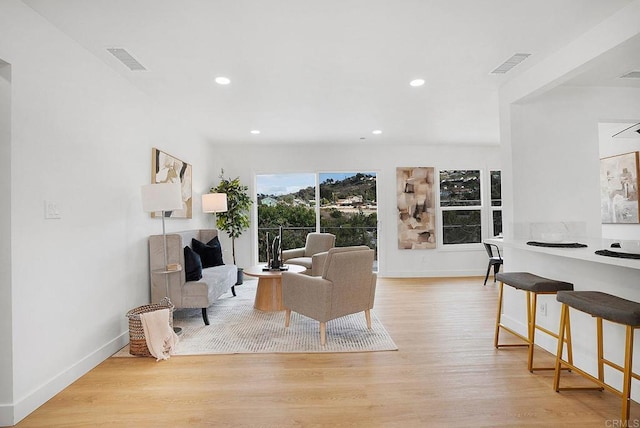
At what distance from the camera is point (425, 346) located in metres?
3.31

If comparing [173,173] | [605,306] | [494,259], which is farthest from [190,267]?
[494,259]

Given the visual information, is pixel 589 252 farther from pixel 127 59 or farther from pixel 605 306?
pixel 127 59

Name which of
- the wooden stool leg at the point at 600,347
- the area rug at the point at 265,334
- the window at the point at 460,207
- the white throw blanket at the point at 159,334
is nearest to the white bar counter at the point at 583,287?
the wooden stool leg at the point at 600,347

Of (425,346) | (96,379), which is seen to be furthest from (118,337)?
(425,346)

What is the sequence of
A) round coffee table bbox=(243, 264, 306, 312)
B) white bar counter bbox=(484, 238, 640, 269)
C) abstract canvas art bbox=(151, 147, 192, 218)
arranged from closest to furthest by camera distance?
white bar counter bbox=(484, 238, 640, 269) → abstract canvas art bbox=(151, 147, 192, 218) → round coffee table bbox=(243, 264, 306, 312)

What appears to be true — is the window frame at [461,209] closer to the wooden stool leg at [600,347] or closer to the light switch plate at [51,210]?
the wooden stool leg at [600,347]

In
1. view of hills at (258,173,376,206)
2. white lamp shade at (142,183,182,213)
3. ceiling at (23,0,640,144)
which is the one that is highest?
ceiling at (23,0,640,144)

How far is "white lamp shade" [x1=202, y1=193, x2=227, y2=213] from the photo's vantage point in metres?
5.72

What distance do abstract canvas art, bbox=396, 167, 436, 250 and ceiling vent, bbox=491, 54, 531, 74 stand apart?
11.8 ft

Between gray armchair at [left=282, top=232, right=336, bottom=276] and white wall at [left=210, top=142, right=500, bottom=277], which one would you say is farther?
white wall at [left=210, top=142, right=500, bottom=277]

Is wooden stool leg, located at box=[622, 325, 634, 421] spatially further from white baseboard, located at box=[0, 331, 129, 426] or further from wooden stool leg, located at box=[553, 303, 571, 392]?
white baseboard, located at box=[0, 331, 129, 426]

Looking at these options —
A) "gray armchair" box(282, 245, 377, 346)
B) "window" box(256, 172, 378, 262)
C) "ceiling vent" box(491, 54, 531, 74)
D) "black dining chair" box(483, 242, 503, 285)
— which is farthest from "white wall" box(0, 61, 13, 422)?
"black dining chair" box(483, 242, 503, 285)

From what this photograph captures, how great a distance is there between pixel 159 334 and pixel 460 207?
5862 millimetres

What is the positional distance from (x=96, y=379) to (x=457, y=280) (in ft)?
18.6
